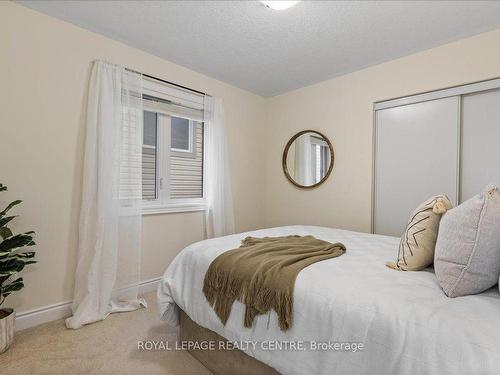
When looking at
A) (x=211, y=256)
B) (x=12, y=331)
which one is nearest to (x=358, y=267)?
(x=211, y=256)

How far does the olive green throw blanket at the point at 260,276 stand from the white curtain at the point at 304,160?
1.77m

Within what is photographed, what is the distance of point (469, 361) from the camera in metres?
0.77

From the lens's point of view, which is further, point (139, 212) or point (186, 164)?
point (186, 164)

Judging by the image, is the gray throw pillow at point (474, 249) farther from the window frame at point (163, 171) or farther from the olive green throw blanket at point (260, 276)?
the window frame at point (163, 171)

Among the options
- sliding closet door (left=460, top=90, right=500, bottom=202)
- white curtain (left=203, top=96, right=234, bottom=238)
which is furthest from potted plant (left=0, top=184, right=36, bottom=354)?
sliding closet door (left=460, top=90, right=500, bottom=202)

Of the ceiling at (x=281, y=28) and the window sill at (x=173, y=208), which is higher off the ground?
the ceiling at (x=281, y=28)

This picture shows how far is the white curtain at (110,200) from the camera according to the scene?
86.7 inches

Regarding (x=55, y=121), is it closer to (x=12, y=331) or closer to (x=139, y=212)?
(x=139, y=212)

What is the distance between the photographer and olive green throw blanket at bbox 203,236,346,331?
1.22m

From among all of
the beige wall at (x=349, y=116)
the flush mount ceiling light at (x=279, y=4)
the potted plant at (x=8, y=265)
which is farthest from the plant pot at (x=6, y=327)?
the beige wall at (x=349, y=116)

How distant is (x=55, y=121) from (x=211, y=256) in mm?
1693

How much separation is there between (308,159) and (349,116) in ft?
2.30

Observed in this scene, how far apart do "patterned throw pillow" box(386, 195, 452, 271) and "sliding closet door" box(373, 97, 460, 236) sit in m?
1.39

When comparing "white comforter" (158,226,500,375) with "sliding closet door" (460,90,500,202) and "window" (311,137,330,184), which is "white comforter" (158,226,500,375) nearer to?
"sliding closet door" (460,90,500,202)
